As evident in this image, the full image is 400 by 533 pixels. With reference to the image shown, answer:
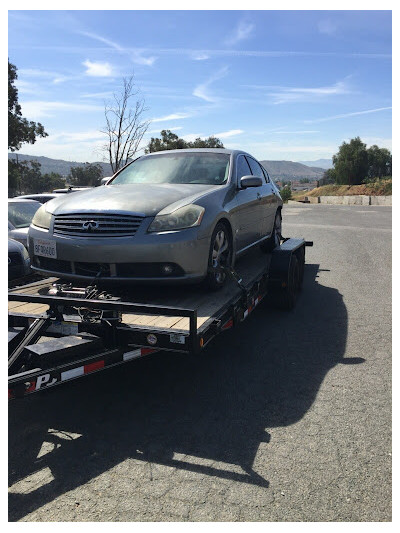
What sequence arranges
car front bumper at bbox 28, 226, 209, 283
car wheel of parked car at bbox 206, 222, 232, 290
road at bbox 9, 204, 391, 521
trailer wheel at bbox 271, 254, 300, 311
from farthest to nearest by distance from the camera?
trailer wheel at bbox 271, 254, 300, 311, car wheel of parked car at bbox 206, 222, 232, 290, car front bumper at bbox 28, 226, 209, 283, road at bbox 9, 204, 391, 521

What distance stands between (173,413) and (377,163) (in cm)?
9872

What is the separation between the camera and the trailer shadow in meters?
2.77

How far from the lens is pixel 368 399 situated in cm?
364

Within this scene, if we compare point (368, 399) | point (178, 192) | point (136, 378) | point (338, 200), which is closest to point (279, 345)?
point (368, 399)

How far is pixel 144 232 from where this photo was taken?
3711 mm

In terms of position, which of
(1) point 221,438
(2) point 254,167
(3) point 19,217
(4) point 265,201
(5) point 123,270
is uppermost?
(2) point 254,167

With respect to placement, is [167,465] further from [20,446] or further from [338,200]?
[338,200]

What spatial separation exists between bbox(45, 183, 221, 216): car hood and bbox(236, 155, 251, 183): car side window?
0.71 metres

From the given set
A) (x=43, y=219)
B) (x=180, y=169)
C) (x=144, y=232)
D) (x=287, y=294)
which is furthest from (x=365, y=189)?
(x=144, y=232)

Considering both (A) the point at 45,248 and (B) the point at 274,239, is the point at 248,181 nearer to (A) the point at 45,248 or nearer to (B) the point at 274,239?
(A) the point at 45,248

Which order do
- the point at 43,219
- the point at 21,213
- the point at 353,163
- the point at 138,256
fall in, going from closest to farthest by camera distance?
the point at 138,256, the point at 43,219, the point at 21,213, the point at 353,163

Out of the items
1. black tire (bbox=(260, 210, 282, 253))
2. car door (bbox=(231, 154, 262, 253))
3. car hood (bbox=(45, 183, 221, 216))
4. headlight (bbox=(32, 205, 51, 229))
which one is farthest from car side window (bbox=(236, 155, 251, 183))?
headlight (bbox=(32, 205, 51, 229))

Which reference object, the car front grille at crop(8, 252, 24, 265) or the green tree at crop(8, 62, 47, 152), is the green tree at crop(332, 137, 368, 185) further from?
the car front grille at crop(8, 252, 24, 265)

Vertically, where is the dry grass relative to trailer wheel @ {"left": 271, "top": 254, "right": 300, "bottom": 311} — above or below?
above
